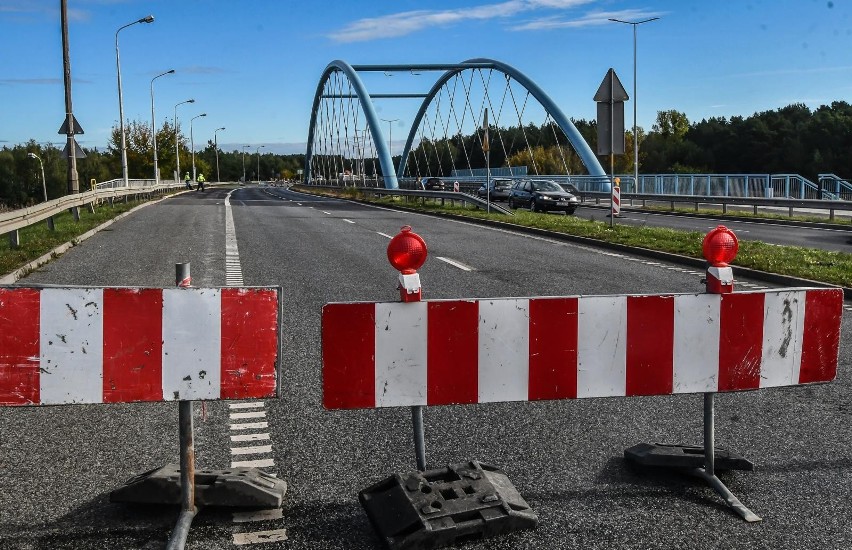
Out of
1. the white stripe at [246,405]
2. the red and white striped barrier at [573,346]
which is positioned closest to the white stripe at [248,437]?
the white stripe at [246,405]

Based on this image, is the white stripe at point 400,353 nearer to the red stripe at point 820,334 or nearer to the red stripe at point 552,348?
the red stripe at point 552,348

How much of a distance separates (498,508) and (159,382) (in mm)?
1503

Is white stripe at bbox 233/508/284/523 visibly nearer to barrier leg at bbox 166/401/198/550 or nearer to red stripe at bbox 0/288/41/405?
barrier leg at bbox 166/401/198/550

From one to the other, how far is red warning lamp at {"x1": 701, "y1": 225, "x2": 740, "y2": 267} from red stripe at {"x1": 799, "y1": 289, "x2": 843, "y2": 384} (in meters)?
0.48

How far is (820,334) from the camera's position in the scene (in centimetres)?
449

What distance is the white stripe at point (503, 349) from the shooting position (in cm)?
414

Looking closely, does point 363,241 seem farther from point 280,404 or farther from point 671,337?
point 671,337

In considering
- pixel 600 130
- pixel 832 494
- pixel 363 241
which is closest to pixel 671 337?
pixel 832 494

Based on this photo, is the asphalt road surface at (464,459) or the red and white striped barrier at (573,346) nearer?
the asphalt road surface at (464,459)

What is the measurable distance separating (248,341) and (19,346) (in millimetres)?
933

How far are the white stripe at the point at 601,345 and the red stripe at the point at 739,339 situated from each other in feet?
1.63

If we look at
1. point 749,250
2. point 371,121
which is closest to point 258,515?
point 749,250

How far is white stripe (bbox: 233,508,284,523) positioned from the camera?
3924 millimetres

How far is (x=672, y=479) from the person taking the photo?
449 cm
